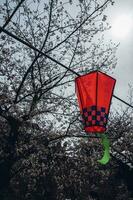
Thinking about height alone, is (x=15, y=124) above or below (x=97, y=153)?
below

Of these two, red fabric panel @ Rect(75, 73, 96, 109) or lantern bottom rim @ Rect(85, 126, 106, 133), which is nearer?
red fabric panel @ Rect(75, 73, 96, 109)

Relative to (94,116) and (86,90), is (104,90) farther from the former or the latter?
(94,116)

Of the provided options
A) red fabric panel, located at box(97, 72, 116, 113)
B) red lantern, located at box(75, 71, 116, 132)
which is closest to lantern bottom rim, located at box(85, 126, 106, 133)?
red lantern, located at box(75, 71, 116, 132)

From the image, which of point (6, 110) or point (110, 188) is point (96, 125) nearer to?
point (6, 110)

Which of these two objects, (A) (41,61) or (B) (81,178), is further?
(B) (81,178)

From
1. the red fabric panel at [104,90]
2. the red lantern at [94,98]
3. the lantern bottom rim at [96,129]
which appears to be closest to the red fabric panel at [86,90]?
the red lantern at [94,98]

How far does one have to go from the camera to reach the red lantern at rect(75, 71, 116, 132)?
279 inches

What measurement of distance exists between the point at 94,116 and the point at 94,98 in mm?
392

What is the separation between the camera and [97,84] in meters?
7.06

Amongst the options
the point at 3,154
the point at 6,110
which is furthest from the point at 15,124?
the point at 3,154

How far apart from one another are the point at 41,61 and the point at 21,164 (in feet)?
17.1

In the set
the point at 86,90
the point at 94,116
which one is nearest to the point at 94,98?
the point at 86,90

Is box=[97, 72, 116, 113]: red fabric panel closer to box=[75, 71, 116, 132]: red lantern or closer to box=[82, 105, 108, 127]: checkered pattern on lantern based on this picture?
box=[75, 71, 116, 132]: red lantern

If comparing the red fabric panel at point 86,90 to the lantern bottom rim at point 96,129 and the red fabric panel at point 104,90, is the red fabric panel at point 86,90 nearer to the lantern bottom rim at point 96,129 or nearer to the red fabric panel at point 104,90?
the red fabric panel at point 104,90
